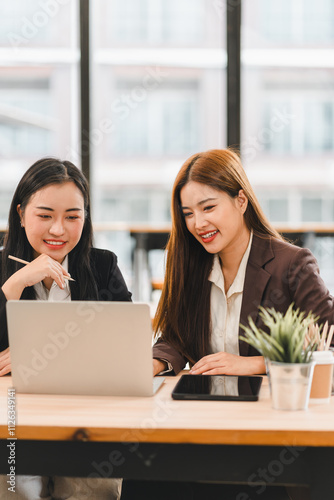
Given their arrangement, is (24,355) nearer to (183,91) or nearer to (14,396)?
(14,396)

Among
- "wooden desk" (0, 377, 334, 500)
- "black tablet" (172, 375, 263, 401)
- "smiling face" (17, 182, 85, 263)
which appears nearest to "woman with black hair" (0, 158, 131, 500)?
"smiling face" (17, 182, 85, 263)

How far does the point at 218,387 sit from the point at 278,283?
499 mm

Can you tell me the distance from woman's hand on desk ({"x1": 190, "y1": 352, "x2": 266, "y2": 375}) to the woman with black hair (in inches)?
15.4

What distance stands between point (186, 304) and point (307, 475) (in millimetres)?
785

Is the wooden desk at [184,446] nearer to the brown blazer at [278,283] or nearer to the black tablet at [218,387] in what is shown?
the black tablet at [218,387]

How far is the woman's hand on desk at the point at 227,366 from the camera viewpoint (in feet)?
4.40

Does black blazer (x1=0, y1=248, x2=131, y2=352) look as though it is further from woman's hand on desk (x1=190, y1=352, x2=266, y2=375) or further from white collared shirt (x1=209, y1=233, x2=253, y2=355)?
woman's hand on desk (x1=190, y1=352, x2=266, y2=375)

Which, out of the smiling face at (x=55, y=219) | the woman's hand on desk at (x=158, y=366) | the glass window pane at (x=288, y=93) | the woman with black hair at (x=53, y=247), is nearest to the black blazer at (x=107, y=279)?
the woman with black hair at (x=53, y=247)

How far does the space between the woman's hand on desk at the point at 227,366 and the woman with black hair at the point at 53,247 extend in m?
0.39

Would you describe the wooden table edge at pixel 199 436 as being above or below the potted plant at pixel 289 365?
below

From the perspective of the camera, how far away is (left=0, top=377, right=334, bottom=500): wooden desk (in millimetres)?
935

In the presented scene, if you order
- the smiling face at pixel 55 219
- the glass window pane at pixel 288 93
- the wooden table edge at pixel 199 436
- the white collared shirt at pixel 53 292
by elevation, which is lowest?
the wooden table edge at pixel 199 436

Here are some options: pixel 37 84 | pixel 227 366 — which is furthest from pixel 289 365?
pixel 37 84

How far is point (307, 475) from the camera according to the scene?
3.08 feet
